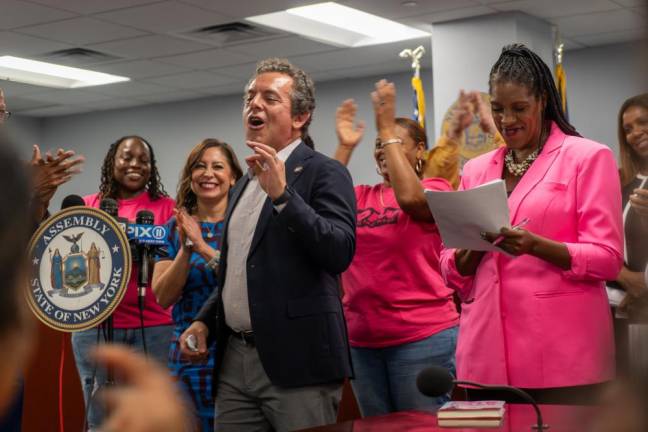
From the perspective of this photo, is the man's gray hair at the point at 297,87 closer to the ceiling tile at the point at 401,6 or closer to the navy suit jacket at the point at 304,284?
the navy suit jacket at the point at 304,284

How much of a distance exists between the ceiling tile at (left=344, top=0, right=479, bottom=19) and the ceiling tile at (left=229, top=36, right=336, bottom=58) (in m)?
0.94

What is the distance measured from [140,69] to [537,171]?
295 inches

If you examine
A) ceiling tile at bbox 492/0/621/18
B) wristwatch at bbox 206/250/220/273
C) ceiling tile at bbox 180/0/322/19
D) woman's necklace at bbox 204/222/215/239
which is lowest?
wristwatch at bbox 206/250/220/273

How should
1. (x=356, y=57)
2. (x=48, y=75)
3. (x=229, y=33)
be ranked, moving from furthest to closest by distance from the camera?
(x=48, y=75) → (x=356, y=57) → (x=229, y=33)

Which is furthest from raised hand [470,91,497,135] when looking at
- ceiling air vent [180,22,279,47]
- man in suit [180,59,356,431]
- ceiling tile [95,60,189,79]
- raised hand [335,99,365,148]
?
ceiling tile [95,60,189,79]

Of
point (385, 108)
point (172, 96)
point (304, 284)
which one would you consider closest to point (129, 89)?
point (172, 96)

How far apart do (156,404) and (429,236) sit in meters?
2.67

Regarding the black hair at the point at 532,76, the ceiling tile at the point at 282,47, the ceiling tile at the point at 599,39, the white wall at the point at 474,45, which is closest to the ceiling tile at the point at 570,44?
the ceiling tile at the point at 599,39

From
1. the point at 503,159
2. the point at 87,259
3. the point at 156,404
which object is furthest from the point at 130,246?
the point at 156,404

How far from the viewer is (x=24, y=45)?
8312 millimetres

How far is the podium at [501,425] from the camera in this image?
67.7 inches

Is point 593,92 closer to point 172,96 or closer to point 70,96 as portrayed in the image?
point 172,96

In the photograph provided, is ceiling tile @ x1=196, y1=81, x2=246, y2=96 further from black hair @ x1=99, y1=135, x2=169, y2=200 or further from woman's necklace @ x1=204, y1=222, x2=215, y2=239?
woman's necklace @ x1=204, y1=222, x2=215, y2=239

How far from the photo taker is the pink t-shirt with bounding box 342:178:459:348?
3.09 metres
